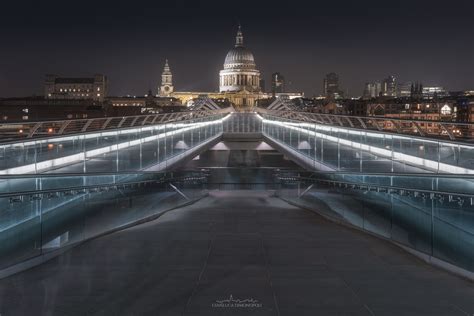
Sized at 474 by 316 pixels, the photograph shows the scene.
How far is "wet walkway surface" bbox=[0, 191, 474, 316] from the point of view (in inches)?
231

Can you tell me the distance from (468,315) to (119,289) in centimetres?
313

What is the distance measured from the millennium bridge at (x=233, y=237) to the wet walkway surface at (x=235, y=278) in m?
0.02

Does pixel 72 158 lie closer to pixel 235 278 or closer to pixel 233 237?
pixel 233 237

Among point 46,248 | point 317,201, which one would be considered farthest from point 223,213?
point 46,248

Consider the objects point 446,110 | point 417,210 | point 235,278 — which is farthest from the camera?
point 446,110

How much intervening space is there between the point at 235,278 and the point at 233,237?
2449mm

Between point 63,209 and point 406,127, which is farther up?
point 406,127

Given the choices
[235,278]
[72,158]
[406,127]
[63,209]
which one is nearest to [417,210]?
[235,278]

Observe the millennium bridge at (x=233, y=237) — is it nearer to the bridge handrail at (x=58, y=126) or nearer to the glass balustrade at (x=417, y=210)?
the glass balustrade at (x=417, y=210)

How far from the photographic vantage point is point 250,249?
27.4ft

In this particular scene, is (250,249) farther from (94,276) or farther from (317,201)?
(317,201)

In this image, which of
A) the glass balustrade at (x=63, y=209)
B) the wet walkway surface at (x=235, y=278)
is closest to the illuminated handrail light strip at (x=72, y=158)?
the glass balustrade at (x=63, y=209)

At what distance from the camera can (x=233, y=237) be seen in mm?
9258

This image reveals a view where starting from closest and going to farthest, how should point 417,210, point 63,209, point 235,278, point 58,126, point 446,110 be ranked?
point 235,278
point 417,210
point 63,209
point 58,126
point 446,110
